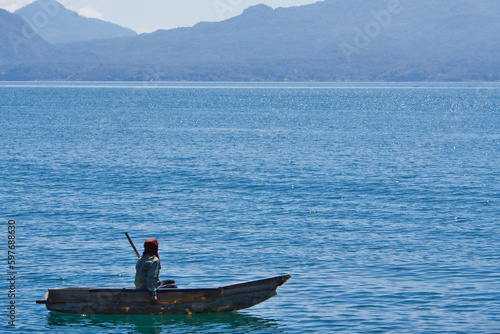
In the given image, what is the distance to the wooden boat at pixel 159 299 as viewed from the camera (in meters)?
21.8

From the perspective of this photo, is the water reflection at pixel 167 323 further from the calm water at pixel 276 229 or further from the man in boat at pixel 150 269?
the man in boat at pixel 150 269

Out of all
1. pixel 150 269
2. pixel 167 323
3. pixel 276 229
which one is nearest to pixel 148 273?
pixel 150 269

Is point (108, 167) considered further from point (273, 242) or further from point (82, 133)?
point (82, 133)

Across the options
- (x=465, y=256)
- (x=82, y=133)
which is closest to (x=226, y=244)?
(x=465, y=256)

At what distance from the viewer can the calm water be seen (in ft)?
74.9

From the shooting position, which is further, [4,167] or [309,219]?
[4,167]

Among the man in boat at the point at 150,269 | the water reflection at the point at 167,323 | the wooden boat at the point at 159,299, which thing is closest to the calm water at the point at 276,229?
the water reflection at the point at 167,323

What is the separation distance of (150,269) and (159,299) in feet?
4.09

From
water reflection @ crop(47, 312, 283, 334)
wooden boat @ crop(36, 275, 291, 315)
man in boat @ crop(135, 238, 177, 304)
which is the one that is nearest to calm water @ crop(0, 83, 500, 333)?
water reflection @ crop(47, 312, 283, 334)

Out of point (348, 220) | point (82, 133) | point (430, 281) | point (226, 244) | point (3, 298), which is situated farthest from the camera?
point (82, 133)

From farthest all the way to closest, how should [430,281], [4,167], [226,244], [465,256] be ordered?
[4,167]
[226,244]
[465,256]
[430,281]

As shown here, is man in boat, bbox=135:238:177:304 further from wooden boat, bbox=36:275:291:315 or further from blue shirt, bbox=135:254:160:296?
wooden boat, bbox=36:275:291:315

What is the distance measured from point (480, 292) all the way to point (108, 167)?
38433 mm

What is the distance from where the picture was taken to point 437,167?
2299 inches
